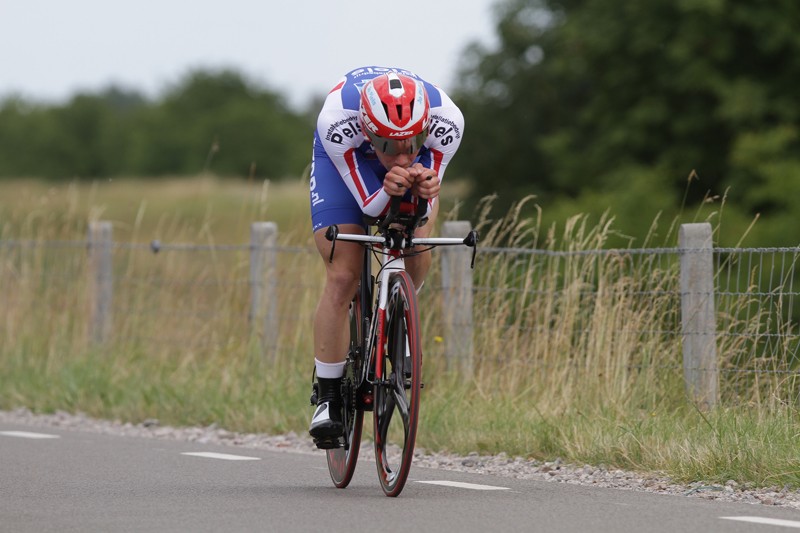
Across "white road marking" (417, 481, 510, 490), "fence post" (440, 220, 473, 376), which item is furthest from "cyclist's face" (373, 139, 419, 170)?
"fence post" (440, 220, 473, 376)

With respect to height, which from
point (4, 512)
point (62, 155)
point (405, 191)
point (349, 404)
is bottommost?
point (4, 512)

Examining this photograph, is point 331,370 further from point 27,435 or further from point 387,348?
point 27,435

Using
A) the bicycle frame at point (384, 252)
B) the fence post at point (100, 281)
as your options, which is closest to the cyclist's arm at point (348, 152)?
the bicycle frame at point (384, 252)

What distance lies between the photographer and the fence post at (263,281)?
11.7 m

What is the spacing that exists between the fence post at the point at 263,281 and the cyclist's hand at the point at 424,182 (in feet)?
16.6

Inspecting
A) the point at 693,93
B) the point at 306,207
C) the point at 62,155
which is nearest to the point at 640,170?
the point at 693,93

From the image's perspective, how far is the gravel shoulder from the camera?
700cm

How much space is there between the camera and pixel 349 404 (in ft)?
23.4

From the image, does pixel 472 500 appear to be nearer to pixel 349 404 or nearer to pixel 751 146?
pixel 349 404

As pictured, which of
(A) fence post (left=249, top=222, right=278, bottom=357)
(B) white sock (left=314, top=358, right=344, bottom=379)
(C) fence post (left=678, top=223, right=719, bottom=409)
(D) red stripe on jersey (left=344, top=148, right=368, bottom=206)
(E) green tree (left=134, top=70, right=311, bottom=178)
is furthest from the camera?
(E) green tree (left=134, top=70, right=311, bottom=178)

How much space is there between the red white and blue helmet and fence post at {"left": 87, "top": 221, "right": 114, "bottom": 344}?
7268 millimetres

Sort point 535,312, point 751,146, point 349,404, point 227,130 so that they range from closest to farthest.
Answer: point 349,404 < point 535,312 < point 751,146 < point 227,130

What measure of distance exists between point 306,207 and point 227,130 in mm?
98481

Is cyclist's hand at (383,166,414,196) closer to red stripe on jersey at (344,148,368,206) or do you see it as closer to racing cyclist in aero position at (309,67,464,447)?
racing cyclist in aero position at (309,67,464,447)
